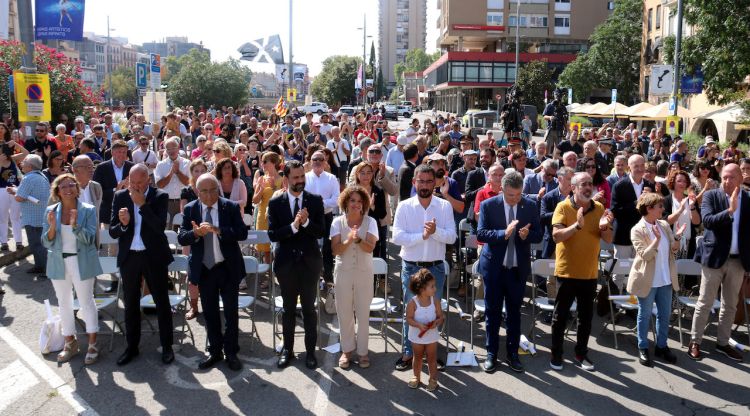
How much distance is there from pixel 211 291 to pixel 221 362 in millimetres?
800

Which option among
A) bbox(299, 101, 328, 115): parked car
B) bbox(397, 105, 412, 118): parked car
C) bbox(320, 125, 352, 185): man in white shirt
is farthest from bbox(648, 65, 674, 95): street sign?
bbox(397, 105, 412, 118): parked car

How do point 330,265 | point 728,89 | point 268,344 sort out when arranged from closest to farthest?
1. point 268,344
2. point 330,265
3. point 728,89

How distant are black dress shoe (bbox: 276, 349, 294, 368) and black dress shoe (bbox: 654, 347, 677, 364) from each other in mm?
3746

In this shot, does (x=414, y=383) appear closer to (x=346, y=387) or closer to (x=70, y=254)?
(x=346, y=387)

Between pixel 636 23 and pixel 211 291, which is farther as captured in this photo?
pixel 636 23

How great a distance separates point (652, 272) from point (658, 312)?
47 centimetres

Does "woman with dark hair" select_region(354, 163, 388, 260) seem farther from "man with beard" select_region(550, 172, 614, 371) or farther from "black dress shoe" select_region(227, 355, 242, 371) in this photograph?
"black dress shoe" select_region(227, 355, 242, 371)

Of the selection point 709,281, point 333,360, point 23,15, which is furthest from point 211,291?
point 23,15

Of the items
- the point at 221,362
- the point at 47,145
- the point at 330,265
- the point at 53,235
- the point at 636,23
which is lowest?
the point at 221,362

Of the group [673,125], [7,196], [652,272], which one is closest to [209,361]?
[652,272]

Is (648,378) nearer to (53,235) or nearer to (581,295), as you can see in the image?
(581,295)

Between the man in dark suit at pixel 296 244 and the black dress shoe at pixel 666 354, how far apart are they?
3.50 meters

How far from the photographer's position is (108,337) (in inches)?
281

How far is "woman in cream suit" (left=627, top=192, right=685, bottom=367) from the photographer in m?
6.32
